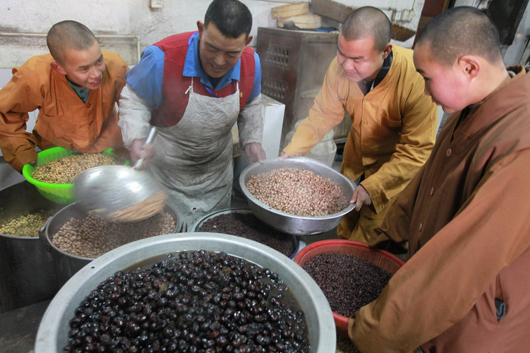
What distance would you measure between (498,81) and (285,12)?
3.17 meters

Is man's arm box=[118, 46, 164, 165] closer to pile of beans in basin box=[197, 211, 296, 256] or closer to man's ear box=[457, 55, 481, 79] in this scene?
pile of beans in basin box=[197, 211, 296, 256]

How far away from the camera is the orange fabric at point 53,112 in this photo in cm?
225

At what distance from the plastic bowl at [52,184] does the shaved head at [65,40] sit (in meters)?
0.68

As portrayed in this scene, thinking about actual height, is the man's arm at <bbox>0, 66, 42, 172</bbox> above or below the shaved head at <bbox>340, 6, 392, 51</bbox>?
below

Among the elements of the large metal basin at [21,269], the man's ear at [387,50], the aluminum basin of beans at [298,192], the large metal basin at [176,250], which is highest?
the man's ear at [387,50]

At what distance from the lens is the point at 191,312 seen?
1.09 m

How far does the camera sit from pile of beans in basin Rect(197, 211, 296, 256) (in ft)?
6.84

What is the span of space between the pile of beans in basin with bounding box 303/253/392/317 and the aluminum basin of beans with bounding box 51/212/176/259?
0.89 meters

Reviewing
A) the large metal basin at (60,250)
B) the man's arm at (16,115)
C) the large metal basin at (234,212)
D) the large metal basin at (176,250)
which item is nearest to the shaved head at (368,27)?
the large metal basin at (234,212)

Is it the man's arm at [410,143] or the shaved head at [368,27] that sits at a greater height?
the shaved head at [368,27]

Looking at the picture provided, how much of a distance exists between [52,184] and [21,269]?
0.64m

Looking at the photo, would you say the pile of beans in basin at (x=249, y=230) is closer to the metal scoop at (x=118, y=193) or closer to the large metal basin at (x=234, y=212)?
the large metal basin at (x=234, y=212)

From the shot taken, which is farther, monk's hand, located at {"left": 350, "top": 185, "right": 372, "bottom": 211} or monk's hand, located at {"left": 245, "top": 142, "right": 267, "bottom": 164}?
monk's hand, located at {"left": 245, "top": 142, "right": 267, "bottom": 164}

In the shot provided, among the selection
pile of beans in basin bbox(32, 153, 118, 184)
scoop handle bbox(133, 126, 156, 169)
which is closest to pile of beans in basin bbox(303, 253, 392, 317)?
scoop handle bbox(133, 126, 156, 169)
